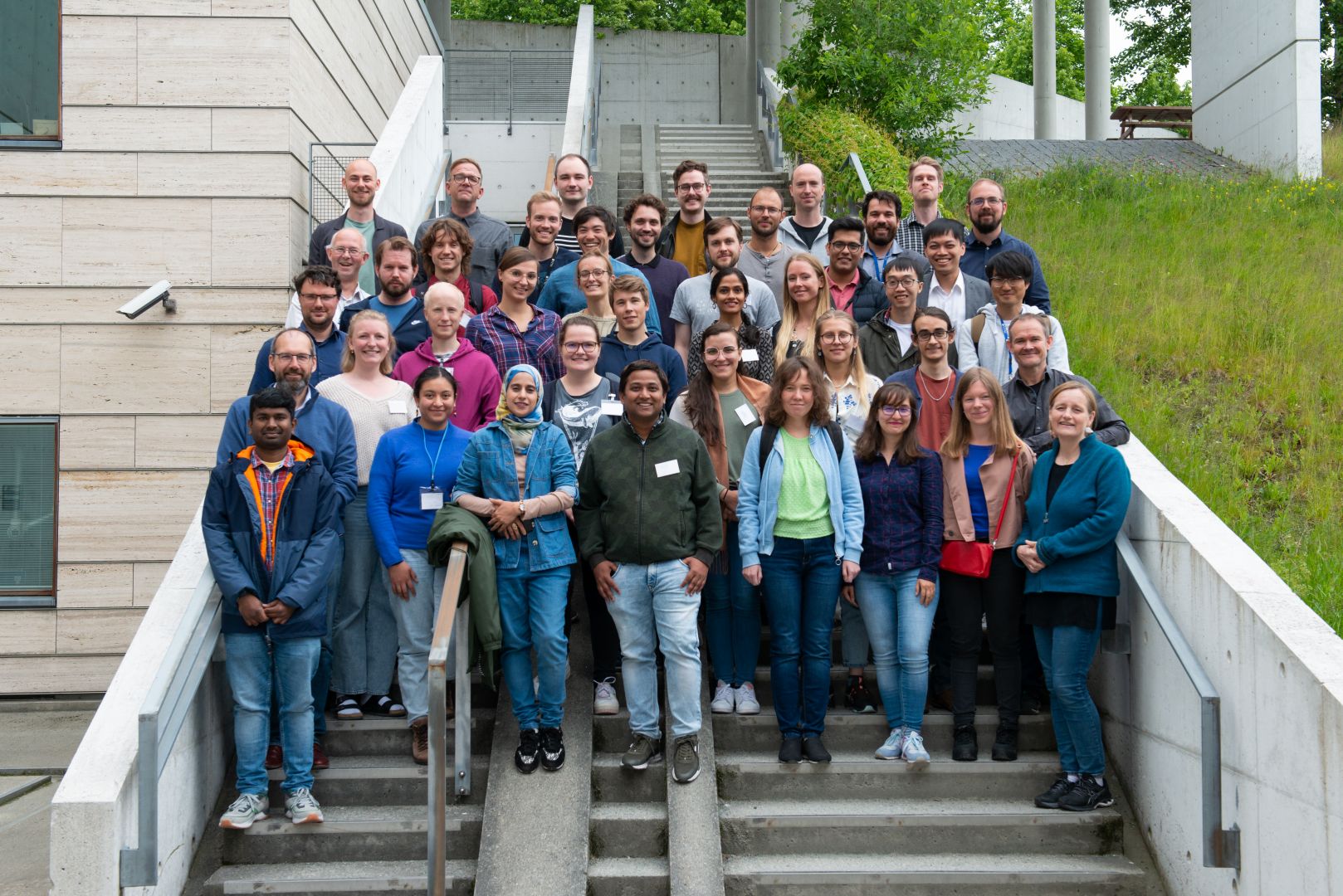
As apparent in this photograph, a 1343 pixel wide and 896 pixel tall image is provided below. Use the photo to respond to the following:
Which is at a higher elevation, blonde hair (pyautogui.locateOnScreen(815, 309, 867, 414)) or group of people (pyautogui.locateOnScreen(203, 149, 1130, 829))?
blonde hair (pyautogui.locateOnScreen(815, 309, 867, 414))

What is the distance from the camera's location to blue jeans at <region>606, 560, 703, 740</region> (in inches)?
208

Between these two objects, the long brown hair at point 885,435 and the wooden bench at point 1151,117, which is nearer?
the long brown hair at point 885,435

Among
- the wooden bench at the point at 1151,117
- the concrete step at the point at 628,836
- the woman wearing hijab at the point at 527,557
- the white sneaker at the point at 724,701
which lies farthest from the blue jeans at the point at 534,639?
the wooden bench at the point at 1151,117

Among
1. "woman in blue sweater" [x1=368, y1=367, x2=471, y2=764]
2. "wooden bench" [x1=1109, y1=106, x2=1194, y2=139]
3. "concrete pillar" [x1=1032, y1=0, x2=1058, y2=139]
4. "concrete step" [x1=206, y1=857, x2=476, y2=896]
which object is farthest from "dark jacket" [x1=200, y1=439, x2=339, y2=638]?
"concrete pillar" [x1=1032, y1=0, x2=1058, y2=139]

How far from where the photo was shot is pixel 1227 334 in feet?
29.0

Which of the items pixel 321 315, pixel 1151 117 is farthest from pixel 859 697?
pixel 1151 117

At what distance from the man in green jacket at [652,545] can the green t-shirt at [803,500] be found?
30 cm

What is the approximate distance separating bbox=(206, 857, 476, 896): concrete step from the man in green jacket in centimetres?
86

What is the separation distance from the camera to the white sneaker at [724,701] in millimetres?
5633

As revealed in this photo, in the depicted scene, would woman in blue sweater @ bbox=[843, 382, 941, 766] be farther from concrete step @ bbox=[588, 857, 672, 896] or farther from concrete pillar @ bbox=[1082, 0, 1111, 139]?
concrete pillar @ bbox=[1082, 0, 1111, 139]

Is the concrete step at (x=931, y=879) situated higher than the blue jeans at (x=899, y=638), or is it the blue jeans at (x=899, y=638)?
the blue jeans at (x=899, y=638)

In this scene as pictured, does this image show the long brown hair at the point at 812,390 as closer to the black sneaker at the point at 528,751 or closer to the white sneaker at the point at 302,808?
the black sneaker at the point at 528,751

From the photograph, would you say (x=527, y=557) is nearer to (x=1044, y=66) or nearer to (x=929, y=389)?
(x=929, y=389)

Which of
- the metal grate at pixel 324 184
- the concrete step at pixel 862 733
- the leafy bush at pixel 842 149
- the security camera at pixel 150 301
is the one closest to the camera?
the concrete step at pixel 862 733
